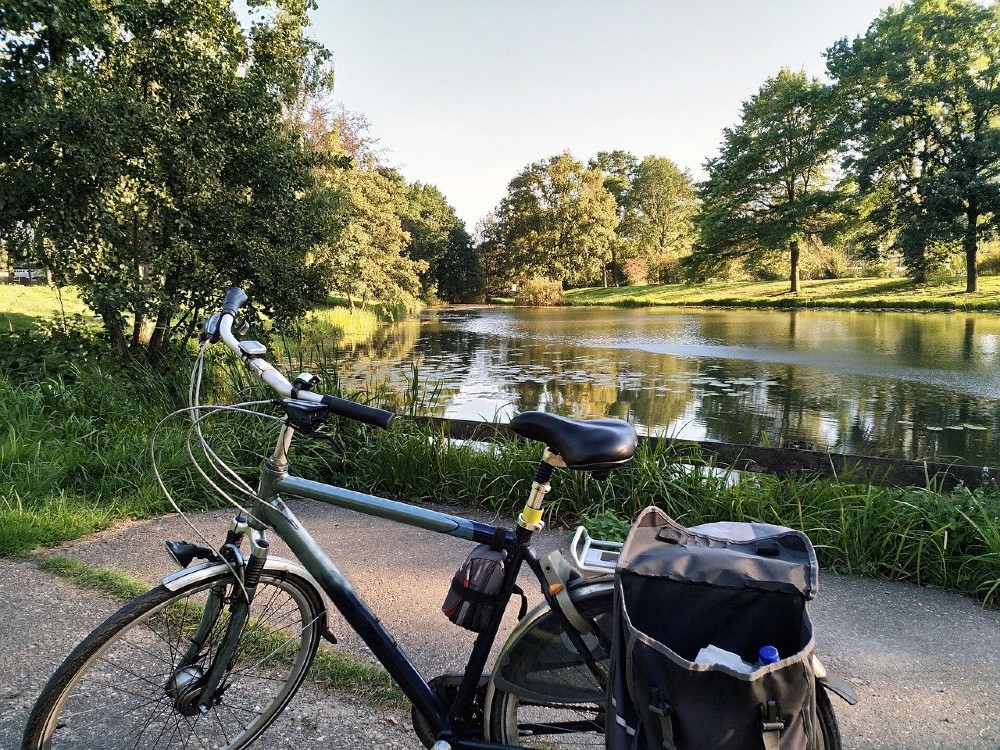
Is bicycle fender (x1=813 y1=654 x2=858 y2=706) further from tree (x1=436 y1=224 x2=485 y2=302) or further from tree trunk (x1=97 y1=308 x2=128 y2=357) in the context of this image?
tree (x1=436 y1=224 x2=485 y2=302)

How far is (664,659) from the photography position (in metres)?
1.17

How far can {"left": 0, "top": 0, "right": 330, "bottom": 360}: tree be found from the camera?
20.7ft

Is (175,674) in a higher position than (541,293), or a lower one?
lower

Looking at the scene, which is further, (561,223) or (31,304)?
(561,223)

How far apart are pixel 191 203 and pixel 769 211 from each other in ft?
111

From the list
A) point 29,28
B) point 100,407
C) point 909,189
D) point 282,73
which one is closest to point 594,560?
point 100,407

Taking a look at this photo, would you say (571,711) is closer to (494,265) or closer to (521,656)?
(521,656)

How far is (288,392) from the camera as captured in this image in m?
1.48

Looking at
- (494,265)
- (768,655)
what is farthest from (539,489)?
(494,265)

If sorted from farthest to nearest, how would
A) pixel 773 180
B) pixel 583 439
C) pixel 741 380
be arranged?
pixel 773 180, pixel 741 380, pixel 583 439

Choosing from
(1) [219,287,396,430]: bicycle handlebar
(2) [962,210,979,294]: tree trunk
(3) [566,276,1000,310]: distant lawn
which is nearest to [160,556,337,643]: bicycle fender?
(1) [219,287,396,430]: bicycle handlebar

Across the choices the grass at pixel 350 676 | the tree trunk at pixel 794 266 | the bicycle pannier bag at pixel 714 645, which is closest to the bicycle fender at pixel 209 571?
the grass at pixel 350 676

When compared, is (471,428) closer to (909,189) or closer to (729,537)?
(729,537)

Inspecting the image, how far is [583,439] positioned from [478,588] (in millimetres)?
436
